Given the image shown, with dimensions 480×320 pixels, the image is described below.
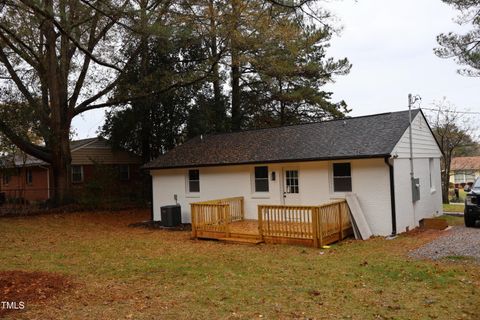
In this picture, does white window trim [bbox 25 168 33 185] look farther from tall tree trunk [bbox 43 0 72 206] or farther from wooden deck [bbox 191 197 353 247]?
wooden deck [bbox 191 197 353 247]

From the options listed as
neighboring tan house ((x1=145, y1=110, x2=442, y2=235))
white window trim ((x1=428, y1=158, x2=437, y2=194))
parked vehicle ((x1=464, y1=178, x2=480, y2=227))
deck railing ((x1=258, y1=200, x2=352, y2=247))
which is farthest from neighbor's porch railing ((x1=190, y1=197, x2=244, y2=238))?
white window trim ((x1=428, y1=158, x2=437, y2=194))

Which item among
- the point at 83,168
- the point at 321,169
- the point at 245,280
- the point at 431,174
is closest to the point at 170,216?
the point at 321,169

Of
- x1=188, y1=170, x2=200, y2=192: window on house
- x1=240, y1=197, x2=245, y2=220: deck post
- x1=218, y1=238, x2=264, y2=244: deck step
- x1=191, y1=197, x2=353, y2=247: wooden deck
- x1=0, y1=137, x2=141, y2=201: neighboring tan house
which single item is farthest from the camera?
x1=0, y1=137, x2=141, y2=201: neighboring tan house

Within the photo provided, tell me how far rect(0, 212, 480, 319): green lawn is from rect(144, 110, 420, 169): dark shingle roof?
3.03 m

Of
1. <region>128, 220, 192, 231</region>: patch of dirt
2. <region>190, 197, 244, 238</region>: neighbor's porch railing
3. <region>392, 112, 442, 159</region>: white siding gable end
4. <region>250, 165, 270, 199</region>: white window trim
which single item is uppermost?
<region>392, 112, 442, 159</region>: white siding gable end

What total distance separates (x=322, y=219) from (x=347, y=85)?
53.4ft

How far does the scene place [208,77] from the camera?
1819cm

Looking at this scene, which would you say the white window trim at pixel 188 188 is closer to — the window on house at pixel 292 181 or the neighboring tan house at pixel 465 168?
the window on house at pixel 292 181

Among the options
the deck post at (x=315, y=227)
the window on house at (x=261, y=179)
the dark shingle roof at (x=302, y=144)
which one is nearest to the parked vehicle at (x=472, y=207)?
the dark shingle roof at (x=302, y=144)

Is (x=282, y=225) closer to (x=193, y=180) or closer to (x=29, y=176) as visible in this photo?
(x=193, y=180)

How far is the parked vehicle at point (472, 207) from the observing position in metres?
12.1

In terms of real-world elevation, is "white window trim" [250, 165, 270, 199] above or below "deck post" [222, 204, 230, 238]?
above

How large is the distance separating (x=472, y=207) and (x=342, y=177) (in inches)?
161

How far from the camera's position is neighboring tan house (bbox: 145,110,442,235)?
1216 cm
